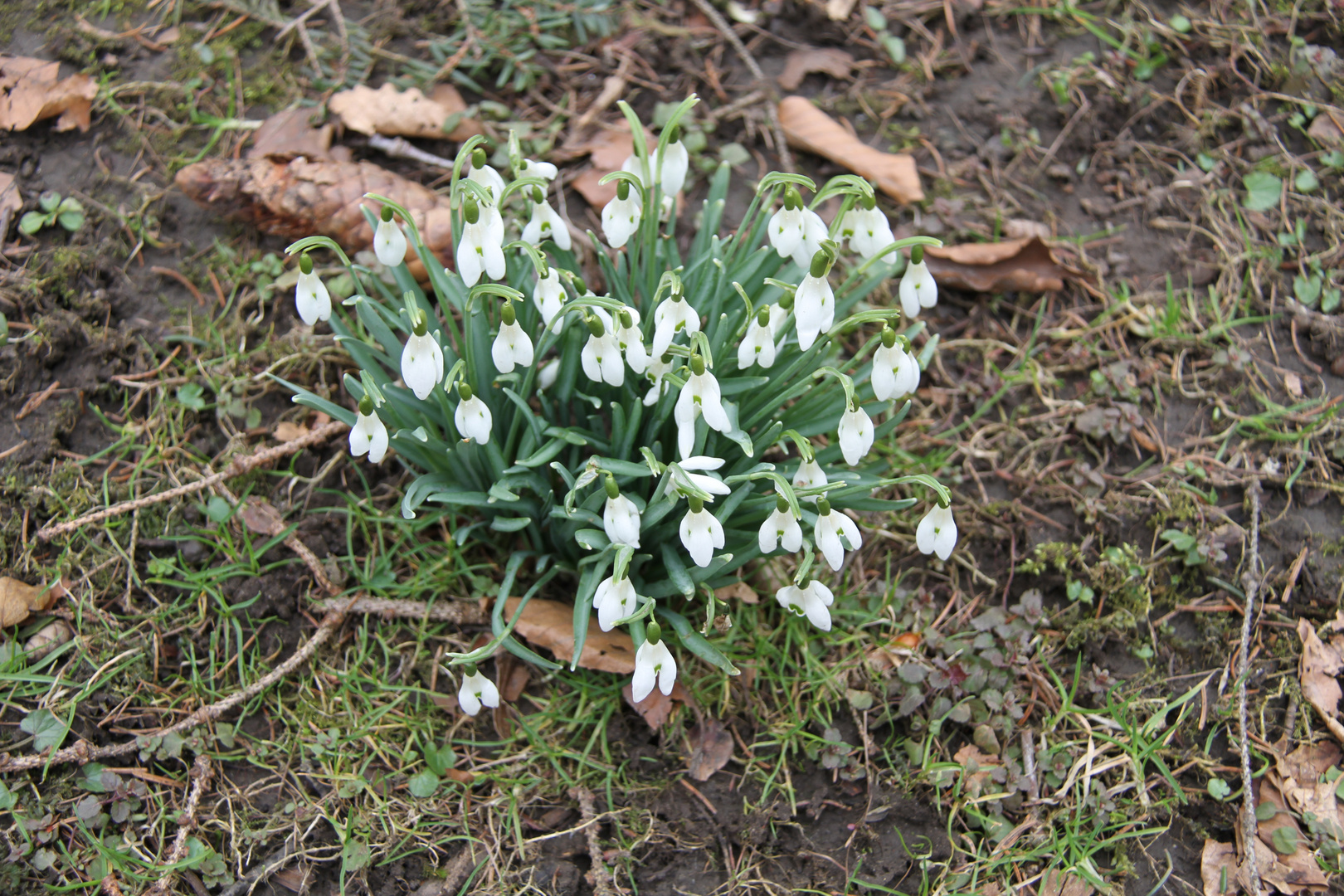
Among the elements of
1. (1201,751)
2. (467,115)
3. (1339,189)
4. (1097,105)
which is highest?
(467,115)

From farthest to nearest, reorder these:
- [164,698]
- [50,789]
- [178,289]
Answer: [178,289]
[164,698]
[50,789]

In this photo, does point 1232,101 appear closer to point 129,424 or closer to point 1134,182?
point 1134,182

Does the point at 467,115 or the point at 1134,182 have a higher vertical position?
the point at 467,115

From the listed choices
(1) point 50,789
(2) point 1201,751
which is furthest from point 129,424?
(2) point 1201,751

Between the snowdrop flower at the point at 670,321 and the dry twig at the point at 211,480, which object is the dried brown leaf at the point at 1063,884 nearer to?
the snowdrop flower at the point at 670,321

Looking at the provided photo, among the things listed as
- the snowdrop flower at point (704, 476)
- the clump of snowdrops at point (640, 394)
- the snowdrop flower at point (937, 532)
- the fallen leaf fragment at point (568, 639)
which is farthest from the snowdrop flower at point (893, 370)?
the fallen leaf fragment at point (568, 639)

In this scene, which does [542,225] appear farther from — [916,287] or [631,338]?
[916,287]
